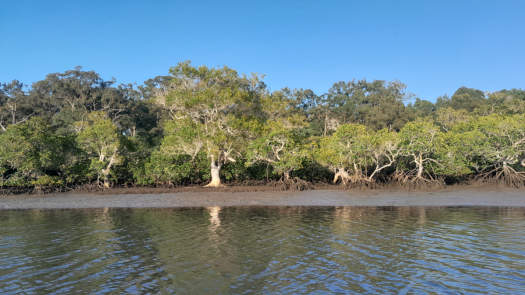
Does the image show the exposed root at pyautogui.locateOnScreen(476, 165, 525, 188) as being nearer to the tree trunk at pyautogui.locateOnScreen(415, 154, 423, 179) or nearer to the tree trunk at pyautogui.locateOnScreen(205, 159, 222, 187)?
the tree trunk at pyautogui.locateOnScreen(415, 154, 423, 179)

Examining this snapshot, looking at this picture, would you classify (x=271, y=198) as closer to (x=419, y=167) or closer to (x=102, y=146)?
(x=419, y=167)

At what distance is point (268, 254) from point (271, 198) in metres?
15.0

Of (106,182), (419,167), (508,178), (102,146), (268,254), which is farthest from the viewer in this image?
(106,182)

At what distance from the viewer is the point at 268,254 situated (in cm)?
1134

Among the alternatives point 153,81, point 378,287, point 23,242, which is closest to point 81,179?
point 23,242

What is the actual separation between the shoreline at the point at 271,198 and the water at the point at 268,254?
16.3 ft

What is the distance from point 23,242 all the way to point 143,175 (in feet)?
67.3

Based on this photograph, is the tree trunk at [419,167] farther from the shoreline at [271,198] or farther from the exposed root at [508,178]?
the exposed root at [508,178]

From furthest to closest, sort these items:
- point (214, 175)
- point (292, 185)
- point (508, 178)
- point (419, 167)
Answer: point (214, 175)
point (419, 167)
point (292, 185)
point (508, 178)

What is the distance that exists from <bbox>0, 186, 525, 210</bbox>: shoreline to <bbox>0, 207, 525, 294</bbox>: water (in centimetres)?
497

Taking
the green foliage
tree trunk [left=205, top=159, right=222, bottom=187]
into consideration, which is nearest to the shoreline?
tree trunk [left=205, top=159, right=222, bottom=187]

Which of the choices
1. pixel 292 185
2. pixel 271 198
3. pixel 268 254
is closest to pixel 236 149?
pixel 292 185

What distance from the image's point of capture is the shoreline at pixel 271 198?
77.3 ft

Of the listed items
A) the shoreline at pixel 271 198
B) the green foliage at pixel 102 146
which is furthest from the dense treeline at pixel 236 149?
the shoreline at pixel 271 198
